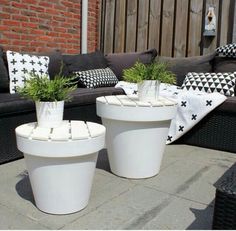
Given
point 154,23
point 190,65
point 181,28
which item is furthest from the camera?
point 154,23

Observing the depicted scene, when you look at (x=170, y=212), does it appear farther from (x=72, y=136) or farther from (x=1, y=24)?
(x=1, y=24)

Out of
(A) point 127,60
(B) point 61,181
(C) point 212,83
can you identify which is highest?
(A) point 127,60

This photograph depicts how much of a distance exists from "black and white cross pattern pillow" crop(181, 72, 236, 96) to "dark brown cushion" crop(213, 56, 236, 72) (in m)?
0.26

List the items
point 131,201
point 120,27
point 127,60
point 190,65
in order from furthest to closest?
point 120,27 → point 127,60 → point 190,65 → point 131,201

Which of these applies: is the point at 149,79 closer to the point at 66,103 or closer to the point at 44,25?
the point at 66,103

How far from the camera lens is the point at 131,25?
477 cm

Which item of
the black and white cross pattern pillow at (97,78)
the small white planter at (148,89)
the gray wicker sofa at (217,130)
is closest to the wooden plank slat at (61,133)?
the small white planter at (148,89)

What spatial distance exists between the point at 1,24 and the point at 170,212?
3050 mm

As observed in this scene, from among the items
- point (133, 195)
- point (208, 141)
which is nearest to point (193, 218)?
point (133, 195)

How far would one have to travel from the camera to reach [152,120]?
2107 mm

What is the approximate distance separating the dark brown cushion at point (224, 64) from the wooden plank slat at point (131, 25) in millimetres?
1420

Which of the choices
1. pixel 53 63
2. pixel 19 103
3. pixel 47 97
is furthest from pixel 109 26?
pixel 47 97

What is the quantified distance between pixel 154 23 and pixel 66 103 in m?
2.28

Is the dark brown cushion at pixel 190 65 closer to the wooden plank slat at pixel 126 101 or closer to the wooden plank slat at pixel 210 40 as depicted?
the wooden plank slat at pixel 210 40
